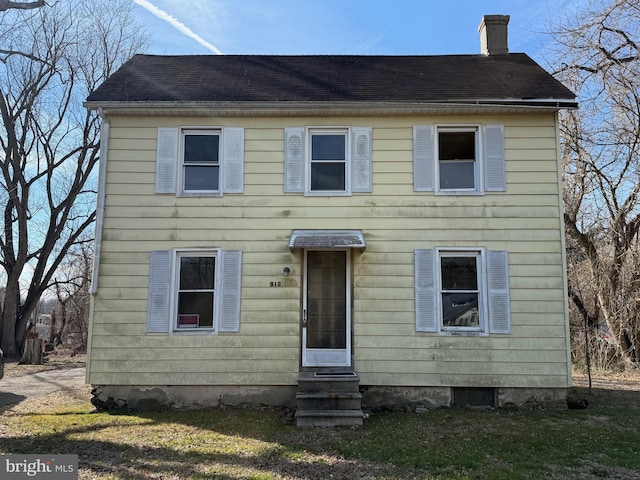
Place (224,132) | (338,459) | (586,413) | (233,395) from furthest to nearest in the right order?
(224,132), (233,395), (586,413), (338,459)

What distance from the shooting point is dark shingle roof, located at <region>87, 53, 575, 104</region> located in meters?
8.38

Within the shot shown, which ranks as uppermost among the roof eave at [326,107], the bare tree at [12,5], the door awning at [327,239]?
the bare tree at [12,5]

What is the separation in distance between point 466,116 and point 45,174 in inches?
686

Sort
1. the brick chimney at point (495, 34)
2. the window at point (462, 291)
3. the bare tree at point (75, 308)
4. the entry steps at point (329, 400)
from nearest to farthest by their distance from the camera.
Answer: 1. the entry steps at point (329, 400)
2. the window at point (462, 291)
3. the brick chimney at point (495, 34)
4. the bare tree at point (75, 308)

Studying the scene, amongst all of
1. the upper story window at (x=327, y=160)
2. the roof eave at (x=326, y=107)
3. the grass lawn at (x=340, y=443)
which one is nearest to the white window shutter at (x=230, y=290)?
the grass lawn at (x=340, y=443)

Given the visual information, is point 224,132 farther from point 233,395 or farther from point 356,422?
point 356,422

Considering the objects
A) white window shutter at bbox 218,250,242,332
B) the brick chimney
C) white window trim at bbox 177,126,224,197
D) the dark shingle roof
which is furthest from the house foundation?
the brick chimney

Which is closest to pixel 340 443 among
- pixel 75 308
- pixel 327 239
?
pixel 327 239

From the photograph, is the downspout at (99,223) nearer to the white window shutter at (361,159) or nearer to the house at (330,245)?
the house at (330,245)

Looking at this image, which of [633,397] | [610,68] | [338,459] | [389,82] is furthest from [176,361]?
[610,68]

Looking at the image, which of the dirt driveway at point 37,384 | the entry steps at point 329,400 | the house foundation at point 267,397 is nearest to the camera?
the entry steps at point 329,400

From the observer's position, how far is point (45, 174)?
1900cm

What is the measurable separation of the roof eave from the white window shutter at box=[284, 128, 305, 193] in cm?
39

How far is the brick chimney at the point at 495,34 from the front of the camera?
10414 millimetres
